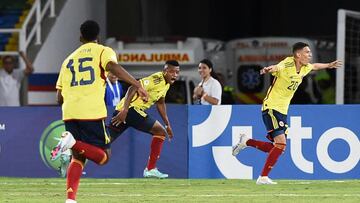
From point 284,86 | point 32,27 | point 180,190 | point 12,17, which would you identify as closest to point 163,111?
point 284,86

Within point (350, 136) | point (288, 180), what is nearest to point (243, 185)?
point (288, 180)

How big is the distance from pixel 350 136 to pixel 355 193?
3580 millimetres

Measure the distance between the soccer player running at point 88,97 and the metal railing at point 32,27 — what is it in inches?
490

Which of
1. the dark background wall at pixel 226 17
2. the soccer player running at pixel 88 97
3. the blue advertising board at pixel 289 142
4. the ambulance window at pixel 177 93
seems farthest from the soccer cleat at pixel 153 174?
the dark background wall at pixel 226 17

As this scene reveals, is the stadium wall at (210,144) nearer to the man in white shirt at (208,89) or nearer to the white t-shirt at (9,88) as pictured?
the man in white shirt at (208,89)

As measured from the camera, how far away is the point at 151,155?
17.7 metres

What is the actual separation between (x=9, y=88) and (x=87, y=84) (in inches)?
408

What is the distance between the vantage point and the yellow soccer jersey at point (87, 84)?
12.4 m

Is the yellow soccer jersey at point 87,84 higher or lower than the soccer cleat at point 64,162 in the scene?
higher

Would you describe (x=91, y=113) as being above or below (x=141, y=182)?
above

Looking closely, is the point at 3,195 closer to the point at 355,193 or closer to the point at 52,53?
the point at 355,193

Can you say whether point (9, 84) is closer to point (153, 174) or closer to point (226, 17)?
point (153, 174)

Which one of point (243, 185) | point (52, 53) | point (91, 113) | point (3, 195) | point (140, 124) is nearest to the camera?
point (91, 113)

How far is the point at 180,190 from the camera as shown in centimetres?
1524
